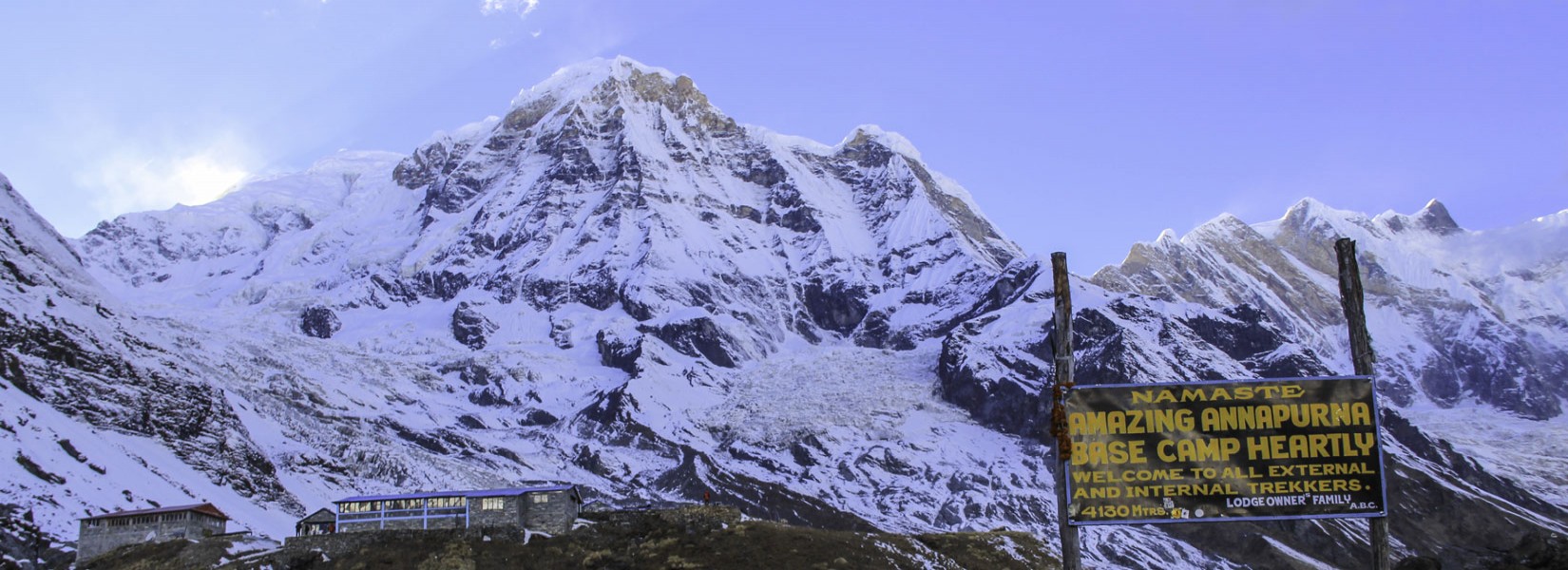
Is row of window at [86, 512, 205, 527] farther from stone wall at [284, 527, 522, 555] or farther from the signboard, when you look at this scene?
the signboard

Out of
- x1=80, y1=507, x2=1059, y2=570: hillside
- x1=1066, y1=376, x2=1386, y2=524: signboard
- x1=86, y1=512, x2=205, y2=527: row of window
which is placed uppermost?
x1=86, y1=512, x2=205, y2=527: row of window

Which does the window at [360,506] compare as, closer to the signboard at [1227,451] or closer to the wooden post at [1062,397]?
the wooden post at [1062,397]

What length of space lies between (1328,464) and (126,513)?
86.0 m

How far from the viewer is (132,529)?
84.2 metres

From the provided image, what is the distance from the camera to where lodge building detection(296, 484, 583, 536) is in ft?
244

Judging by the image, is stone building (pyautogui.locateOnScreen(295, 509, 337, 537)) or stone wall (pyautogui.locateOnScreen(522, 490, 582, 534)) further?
stone building (pyautogui.locateOnScreen(295, 509, 337, 537))

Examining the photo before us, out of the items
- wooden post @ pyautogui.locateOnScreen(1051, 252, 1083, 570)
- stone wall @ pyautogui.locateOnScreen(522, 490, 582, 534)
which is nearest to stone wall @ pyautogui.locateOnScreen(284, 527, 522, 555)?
stone wall @ pyautogui.locateOnScreen(522, 490, 582, 534)

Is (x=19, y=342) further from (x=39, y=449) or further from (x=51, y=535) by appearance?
(x=51, y=535)

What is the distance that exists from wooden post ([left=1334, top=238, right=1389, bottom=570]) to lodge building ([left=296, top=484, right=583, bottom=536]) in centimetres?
5920

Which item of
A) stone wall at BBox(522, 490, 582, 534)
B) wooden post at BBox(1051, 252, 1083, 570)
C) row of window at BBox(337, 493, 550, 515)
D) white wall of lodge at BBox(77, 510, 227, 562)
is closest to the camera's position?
wooden post at BBox(1051, 252, 1083, 570)

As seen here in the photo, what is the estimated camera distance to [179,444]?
136 metres

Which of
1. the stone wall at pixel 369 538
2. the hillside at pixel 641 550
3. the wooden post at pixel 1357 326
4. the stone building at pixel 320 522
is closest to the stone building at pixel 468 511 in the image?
the stone wall at pixel 369 538

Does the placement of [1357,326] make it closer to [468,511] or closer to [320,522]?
[468,511]

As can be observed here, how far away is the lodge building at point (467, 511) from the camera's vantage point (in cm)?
7450
